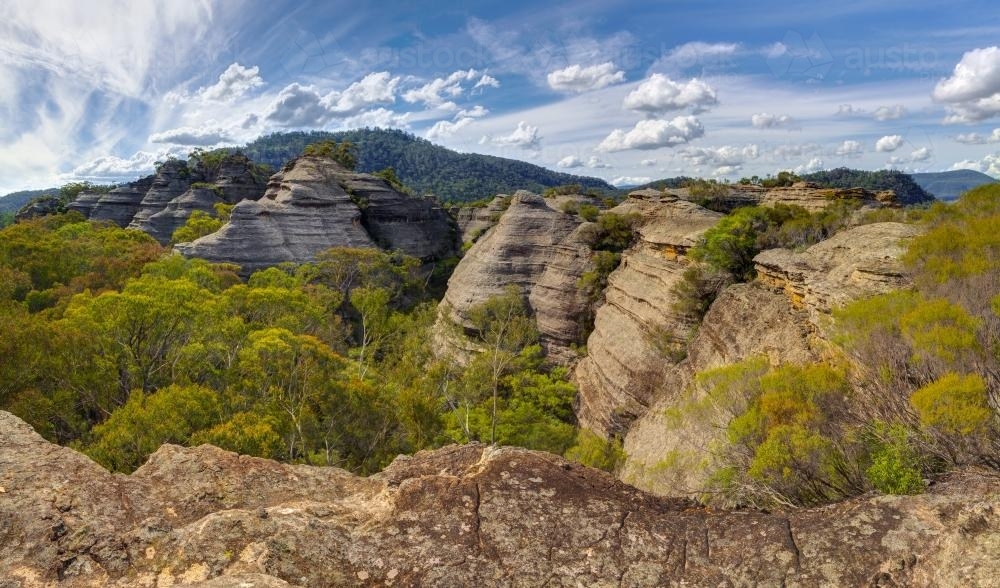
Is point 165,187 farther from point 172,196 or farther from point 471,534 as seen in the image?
point 471,534

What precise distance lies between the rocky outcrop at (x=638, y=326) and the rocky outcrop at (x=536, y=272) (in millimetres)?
2980

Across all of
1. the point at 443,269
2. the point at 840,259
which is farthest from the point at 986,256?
the point at 443,269

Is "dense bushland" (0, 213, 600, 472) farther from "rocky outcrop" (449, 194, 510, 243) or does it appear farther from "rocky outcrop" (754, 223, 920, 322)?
"rocky outcrop" (449, 194, 510, 243)

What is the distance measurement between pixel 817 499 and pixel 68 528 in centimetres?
974

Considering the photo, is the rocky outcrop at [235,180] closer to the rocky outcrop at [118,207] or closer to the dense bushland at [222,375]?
the rocky outcrop at [118,207]

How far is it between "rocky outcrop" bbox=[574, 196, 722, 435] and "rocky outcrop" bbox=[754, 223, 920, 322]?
19.4ft

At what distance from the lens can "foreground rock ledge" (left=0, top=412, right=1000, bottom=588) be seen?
4562 mm

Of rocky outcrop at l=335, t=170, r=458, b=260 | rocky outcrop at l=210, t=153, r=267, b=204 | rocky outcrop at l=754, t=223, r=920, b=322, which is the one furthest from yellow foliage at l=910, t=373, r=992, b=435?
rocky outcrop at l=210, t=153, r=267, b=204

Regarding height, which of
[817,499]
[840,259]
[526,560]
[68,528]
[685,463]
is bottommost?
[685,463]

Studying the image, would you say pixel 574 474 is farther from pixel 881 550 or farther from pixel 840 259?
pixel 840 259

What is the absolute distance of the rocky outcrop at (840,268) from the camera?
12.9 metres

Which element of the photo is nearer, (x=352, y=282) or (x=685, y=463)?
(x=685, y=463)

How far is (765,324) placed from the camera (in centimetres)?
1697

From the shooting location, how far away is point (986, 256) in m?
10.5
